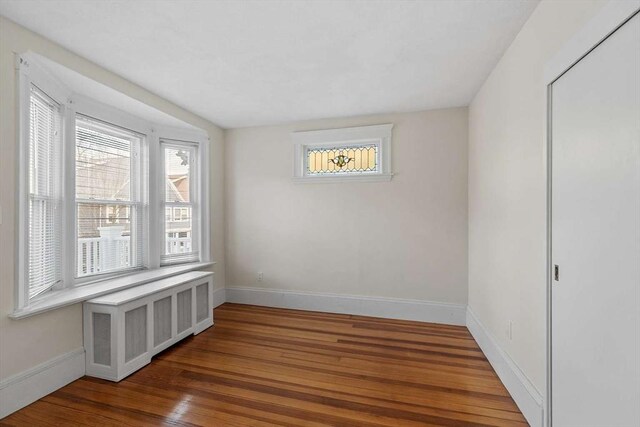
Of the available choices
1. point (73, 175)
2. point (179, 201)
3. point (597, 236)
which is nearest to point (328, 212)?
point (179, 201)

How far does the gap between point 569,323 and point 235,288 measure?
3.81 metres

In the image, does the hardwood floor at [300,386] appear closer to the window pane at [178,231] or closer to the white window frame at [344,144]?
the window pane at [178,231]

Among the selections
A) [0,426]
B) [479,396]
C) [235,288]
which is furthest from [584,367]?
[235,288]

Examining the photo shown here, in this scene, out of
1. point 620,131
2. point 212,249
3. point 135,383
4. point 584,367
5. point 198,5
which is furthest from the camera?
point 212,249

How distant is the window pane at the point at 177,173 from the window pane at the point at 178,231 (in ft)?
0.57

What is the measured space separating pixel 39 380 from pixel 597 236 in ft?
11.5

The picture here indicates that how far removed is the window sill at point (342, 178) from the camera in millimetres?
3584

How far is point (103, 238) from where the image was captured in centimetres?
293

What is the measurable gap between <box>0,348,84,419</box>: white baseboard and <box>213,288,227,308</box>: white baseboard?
1747 mm

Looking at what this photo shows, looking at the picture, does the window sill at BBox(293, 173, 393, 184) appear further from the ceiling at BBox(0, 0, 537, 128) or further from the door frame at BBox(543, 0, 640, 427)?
the door frame at BBox(543, 0, 640, 427)

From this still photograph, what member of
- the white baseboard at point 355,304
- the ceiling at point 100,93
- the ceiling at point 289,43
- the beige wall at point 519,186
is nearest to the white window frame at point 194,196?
the ceiling at point 100,93

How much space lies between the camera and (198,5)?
1718mm

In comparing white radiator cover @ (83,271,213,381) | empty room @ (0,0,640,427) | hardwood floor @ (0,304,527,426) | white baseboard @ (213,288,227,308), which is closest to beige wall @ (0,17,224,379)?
empty room @ (0,0,640,427)

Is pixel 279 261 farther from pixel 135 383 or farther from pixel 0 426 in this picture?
pixel 0 426
